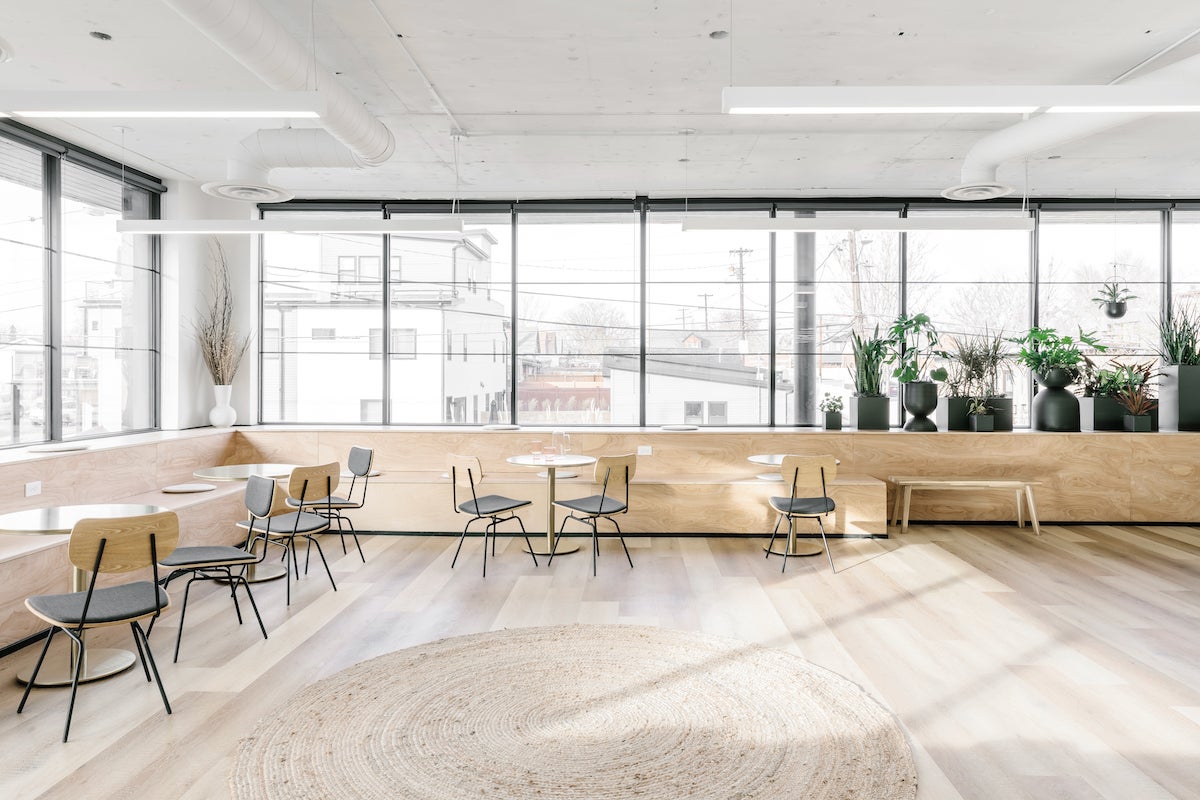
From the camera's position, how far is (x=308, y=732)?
3.02 metres

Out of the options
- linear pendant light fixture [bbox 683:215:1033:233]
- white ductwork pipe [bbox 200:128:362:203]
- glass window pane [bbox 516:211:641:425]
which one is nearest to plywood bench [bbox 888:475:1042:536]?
linear pendant light fixture [bbox 683:215:1033:233]

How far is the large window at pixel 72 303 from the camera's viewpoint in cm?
559

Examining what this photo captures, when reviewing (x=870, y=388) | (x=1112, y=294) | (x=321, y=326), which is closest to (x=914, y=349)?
(x=870, y=388)

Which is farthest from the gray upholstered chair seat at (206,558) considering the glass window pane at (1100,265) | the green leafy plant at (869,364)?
the glass window pane at (1100,265)

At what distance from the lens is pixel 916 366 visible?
778cm

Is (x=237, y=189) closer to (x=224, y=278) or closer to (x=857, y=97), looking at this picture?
(x=224, y=278)

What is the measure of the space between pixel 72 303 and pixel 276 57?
3.84m

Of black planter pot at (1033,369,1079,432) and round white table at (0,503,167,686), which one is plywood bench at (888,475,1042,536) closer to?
black planter pot at (1033,369,1079,432)

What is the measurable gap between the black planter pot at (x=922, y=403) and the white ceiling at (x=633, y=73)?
2087mm

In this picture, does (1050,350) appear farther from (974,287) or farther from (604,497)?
(604,497)

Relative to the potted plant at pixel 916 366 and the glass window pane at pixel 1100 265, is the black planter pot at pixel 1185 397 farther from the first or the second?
the potted plant at pixel 916 366

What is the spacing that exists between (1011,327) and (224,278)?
859cm

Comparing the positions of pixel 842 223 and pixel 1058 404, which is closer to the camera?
pixel 842 223

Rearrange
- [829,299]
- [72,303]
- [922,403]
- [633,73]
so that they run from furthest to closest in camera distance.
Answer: [829,299] → [922,403] → [72,303] → [633,73]
